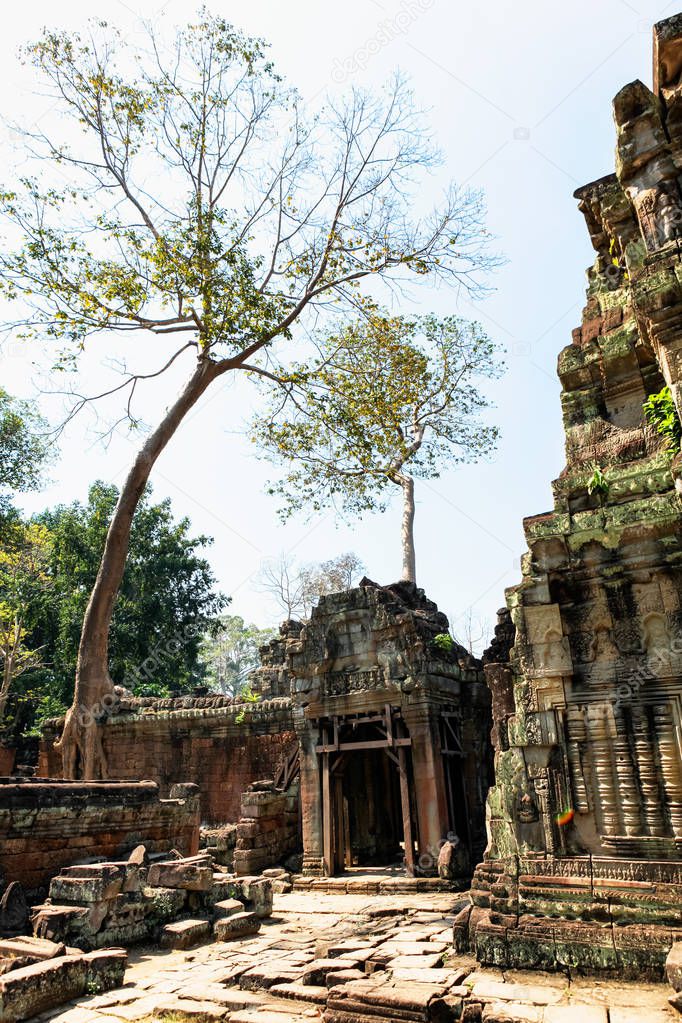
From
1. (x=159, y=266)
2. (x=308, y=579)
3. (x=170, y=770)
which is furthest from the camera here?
(x=308, y=579)

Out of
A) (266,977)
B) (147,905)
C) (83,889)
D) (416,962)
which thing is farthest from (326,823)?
(416,962)

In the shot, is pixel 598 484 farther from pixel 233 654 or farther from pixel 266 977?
pixel 233 654

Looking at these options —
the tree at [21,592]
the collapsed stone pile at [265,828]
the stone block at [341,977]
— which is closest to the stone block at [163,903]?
the stone block at [341,977]

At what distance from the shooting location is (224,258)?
539 inches

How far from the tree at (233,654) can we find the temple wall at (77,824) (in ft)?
128

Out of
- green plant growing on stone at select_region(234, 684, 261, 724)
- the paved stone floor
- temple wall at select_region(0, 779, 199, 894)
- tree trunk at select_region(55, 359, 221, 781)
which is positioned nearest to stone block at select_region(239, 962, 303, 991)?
the paved stone floor

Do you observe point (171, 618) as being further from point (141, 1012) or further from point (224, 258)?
point (141, 1012)

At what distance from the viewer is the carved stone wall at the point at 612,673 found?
5.04 metres

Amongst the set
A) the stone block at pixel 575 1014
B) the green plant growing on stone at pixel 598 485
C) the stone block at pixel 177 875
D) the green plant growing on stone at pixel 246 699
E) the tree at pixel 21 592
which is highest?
the tree at pixel 21 592

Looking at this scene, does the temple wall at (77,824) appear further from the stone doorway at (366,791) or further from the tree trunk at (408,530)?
the tree trunk at (408,530)

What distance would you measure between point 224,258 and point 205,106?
3437 mm

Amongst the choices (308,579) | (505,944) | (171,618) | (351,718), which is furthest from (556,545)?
(308,579)

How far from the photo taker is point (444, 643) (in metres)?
12.0

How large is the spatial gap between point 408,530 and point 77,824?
13.9 meters
